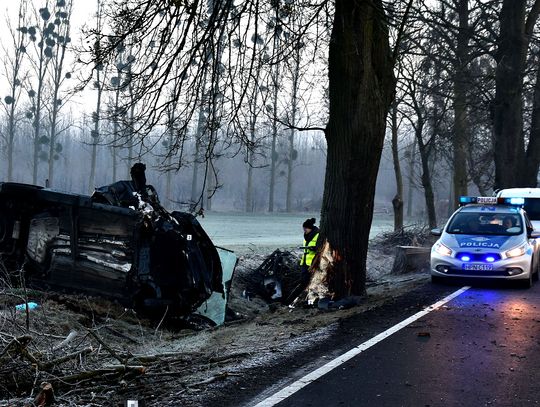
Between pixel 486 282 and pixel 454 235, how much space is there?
1.07m

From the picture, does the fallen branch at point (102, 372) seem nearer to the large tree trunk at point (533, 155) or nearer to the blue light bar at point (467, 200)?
the blue light bar at point (467, 200)

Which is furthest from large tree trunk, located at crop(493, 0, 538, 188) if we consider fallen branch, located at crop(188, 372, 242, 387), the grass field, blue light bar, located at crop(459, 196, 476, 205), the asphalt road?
fallen branch, located at crop(188, 372, 242, 387)

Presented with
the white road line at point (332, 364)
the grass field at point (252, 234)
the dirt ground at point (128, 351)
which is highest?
the white road line at point (332, 364)

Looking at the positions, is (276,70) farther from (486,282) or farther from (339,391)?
(339,391)

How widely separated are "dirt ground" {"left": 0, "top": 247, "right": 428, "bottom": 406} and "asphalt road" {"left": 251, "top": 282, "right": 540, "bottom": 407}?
2.72 ft

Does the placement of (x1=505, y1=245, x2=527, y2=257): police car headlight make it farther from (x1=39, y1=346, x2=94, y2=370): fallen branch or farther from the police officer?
(x1=39, y1=346, x2=94, y2=370): fallen branch

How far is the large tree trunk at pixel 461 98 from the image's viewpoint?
21.4m

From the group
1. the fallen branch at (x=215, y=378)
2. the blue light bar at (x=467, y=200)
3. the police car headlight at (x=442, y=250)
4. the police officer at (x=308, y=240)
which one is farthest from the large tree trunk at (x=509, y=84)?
the fallen branch at (x=215, y=378)

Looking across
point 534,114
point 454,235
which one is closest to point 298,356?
point 454,235

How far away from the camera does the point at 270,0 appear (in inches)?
395

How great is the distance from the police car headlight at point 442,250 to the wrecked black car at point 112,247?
4231 millimetres

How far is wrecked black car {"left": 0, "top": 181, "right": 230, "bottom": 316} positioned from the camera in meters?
9.62

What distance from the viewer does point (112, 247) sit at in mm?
9719

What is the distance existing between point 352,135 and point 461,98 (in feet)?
46.6
